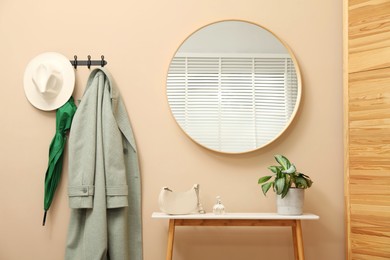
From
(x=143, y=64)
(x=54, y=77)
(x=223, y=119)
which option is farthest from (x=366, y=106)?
(x=54, y=77)

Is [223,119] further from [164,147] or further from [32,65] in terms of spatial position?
[32,65]

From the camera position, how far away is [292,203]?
7.32ft

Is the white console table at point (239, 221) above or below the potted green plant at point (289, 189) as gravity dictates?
below

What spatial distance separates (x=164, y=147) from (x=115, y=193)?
364 mm

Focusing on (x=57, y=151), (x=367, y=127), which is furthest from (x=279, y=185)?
(x=57, y=151)

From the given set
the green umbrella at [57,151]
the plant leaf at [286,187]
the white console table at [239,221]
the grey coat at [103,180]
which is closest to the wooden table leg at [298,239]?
the white console table at [239,221]

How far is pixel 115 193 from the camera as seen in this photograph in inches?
92.2

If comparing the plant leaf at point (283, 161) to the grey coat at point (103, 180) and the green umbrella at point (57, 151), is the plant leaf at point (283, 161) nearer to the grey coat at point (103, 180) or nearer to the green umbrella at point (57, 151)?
the grey coat at point (103, 180)

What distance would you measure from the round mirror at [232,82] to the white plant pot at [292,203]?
0.40 m

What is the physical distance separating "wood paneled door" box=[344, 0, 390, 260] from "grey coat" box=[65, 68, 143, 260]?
3.58 feet

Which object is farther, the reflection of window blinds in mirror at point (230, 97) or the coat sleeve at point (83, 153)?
the reflection of window blinds in mirror at point (230, 97)

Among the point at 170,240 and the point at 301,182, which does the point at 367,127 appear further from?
the point at 170,240

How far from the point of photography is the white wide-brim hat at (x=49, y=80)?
2.47m

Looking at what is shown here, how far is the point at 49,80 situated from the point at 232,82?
0.95 meters
